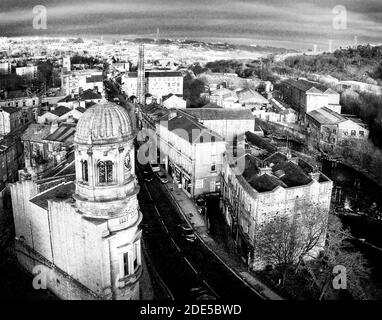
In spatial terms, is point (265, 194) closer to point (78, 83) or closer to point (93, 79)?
point (78, 83)

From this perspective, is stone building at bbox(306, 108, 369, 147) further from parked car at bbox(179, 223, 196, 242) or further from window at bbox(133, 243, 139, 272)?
window at bbox(133, 243, 139, 272)

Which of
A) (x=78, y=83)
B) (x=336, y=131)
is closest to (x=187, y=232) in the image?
(x=336, y=131)

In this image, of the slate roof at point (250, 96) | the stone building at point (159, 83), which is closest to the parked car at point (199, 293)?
the slate roof at point (250, 96)

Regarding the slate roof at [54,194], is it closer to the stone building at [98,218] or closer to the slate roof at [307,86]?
the stone building at [98,218]

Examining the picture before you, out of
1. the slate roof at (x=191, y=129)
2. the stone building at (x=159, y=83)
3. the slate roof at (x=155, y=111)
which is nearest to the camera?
Answer: the slate roof at (x=191, y=129)

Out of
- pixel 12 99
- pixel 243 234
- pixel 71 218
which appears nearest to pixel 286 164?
pixel 243 234

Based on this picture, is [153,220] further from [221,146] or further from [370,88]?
[370,88]
